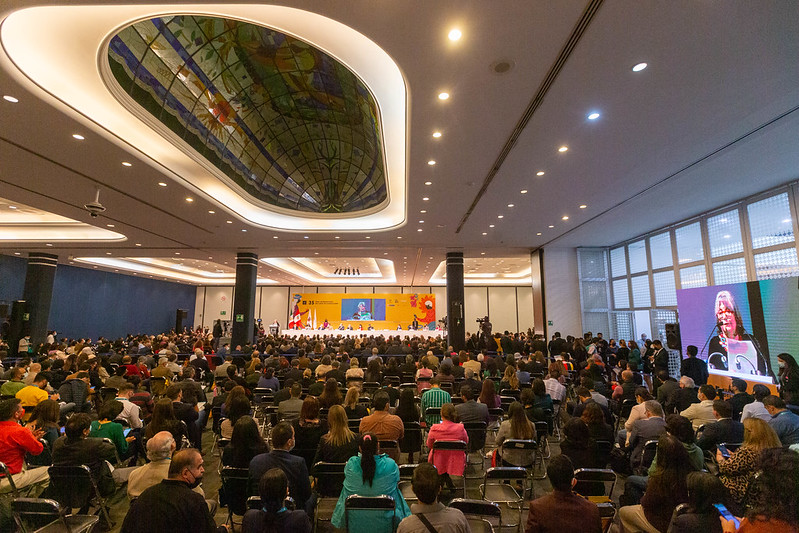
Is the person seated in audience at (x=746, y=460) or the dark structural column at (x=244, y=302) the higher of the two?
the dark structural column at (x=244, y=302)

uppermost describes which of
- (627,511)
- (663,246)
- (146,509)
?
(663,246)

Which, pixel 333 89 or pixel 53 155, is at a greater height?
pixel 333 89

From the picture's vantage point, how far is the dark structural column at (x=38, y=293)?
49.9ft

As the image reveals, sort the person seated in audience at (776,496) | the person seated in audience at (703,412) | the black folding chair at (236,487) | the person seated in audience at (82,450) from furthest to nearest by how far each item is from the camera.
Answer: the person seated in audience at (703,412) < the person seated in audience at (82,450) < the black folding chair at (236,487) < the person seated in audience at (776,496)

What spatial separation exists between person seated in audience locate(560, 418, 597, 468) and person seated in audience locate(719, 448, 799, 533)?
1467 millimetres

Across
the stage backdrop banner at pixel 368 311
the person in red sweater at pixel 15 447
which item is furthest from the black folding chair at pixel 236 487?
the stage backdrop banner at pixel 368 311

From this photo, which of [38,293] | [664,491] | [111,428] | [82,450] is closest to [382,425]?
[664,491]

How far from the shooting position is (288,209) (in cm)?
1211

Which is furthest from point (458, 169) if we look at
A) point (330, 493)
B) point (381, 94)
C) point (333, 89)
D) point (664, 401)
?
point (330, 493)

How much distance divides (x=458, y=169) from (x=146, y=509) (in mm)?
6841

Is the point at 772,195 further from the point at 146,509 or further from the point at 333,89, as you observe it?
the point at 146,509

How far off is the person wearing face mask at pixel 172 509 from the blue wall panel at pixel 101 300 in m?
22.3

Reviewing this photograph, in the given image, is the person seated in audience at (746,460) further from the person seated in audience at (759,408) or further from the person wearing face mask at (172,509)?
the person wearing face mask at (172,509)

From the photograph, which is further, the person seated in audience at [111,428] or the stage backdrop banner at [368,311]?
the stage backdrop banner at [368,311]
